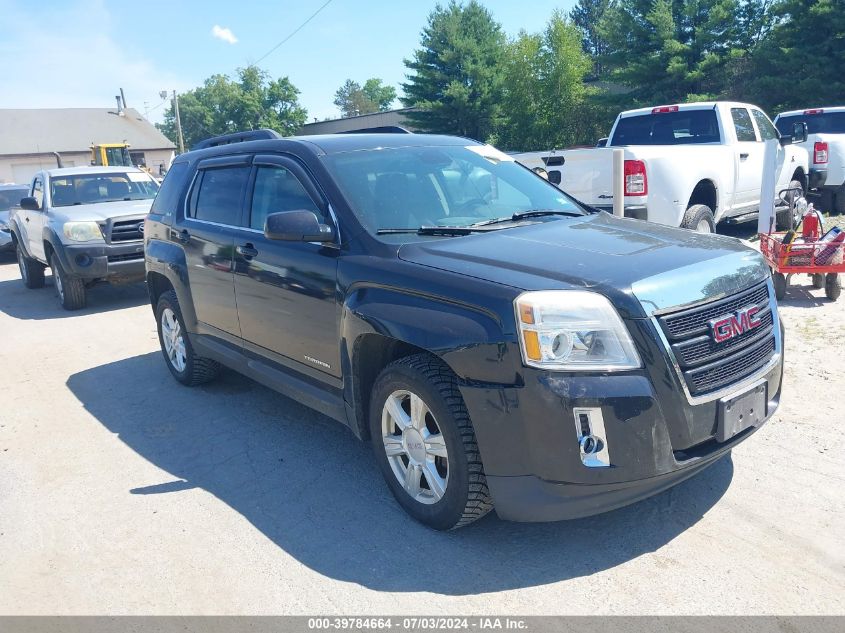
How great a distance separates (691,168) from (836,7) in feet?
76.8

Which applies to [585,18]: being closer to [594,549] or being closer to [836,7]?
[836,7]

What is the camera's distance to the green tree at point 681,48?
30672 millimetres

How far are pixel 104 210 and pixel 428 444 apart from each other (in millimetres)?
8524

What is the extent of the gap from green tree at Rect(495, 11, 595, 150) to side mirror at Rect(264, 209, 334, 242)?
1358 inches

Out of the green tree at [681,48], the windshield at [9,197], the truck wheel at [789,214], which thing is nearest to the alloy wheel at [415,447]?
the truck wheel at [789,214]

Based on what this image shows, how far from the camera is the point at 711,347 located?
3.11 meters

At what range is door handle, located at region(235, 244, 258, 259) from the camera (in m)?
4.60

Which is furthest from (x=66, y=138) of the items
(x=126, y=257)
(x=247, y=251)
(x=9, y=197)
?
(x=247, y=251)

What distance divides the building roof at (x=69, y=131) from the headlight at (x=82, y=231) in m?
56.6

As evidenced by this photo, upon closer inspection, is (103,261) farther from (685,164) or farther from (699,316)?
(699,316)

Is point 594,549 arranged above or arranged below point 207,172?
below

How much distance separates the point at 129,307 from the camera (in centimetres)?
1009

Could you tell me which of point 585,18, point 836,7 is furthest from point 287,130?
point 836,7

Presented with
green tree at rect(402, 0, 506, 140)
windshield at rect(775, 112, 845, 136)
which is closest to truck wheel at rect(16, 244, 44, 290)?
windshield at rect(775, 112, 845, 136)
